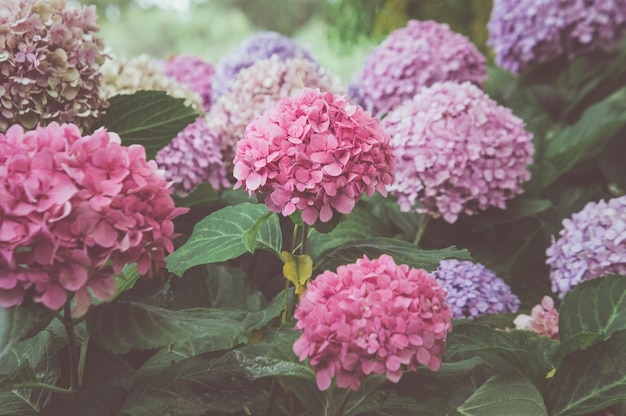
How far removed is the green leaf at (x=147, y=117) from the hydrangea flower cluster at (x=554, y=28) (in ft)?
3.70

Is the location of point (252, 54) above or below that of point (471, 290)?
above

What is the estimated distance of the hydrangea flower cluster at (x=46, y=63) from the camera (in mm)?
1009

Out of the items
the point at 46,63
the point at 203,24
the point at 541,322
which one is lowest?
the point at 203,24

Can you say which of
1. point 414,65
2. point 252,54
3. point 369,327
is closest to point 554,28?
point 414,65

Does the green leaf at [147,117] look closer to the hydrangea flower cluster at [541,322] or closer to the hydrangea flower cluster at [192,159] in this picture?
the hydrangea flower cluster at [192,159]

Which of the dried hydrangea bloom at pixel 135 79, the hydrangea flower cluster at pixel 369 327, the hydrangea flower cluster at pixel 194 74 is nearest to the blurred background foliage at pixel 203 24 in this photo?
the hydrangea flower cluster at pixel 194 74

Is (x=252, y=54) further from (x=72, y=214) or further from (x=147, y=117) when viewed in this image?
(x=72, y=214)

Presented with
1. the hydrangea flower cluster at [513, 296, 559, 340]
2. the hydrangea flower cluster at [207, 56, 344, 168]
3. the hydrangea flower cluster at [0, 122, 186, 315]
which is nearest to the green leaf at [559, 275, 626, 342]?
the hydrangea flower cluster at [513, 296, 559, 340]

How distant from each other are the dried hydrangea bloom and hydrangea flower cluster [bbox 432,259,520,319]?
23.7 inches

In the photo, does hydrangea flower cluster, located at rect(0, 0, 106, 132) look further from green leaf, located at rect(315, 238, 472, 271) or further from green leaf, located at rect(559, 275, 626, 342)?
green leaf, located at rect(559, 275, 626, 342)

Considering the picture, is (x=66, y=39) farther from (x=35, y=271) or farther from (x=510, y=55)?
(x=510, y=55)

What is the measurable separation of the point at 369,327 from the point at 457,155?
28.2 inches

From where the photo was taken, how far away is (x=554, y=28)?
6.20 feet

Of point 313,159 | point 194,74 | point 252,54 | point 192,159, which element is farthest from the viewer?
point 194,74
